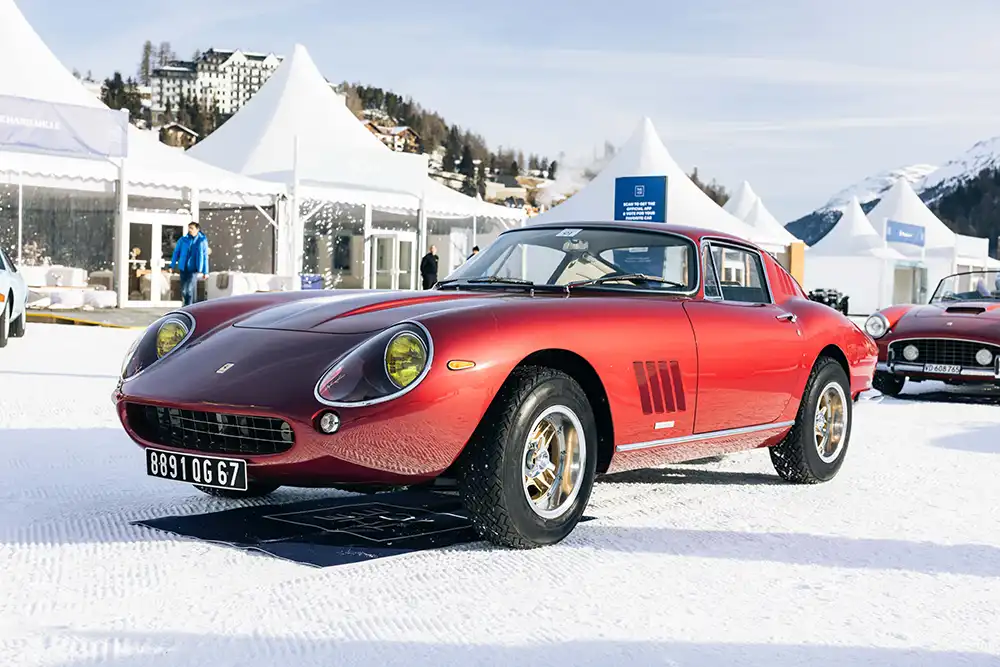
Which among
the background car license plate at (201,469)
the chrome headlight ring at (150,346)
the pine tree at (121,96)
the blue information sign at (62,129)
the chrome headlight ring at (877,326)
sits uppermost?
the pine tree at (121,96)

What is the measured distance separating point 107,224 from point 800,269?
21.8 metres

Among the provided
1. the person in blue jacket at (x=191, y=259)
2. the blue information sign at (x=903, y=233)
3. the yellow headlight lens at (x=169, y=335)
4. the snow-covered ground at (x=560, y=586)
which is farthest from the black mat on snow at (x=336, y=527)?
the blue information sign at (x=903, y=233)

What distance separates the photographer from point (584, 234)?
5566 millimetres

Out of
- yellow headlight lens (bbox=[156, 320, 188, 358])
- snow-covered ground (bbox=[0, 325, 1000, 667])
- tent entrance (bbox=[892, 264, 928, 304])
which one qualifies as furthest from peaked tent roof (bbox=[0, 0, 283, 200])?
tent entrance (bbox=[892, 264, 928, 304])

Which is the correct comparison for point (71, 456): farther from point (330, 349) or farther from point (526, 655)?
point (526, 655)

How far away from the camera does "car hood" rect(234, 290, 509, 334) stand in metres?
4.36

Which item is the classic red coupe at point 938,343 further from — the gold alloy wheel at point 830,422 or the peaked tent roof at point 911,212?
the peaked tent roof at point 911,212

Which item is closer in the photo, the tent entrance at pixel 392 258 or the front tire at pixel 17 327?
the front tire at pixel 17 327

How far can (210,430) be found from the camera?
414 cm

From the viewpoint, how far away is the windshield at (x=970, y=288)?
39.2 ft

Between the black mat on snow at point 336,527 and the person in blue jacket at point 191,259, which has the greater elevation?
the person in blue jacket at point 191,259

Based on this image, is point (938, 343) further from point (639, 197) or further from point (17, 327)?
point (17, 327)

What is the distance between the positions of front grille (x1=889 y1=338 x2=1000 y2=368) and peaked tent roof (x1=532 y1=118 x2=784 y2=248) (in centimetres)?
1925

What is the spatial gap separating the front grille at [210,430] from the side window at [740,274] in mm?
2449
